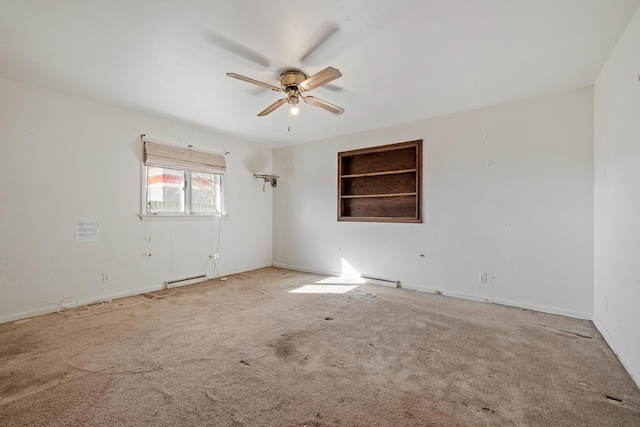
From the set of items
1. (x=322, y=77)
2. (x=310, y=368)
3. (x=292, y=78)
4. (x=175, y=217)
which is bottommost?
(x=310, y=368)

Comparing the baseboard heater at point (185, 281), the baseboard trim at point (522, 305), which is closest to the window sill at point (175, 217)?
the baseboard heater at point (185, 281)

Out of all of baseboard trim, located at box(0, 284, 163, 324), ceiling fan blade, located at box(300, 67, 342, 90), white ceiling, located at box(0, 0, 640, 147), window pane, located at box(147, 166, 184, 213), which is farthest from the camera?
window pane, located at box(147, 166, 184, 213)

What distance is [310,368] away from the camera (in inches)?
78.2

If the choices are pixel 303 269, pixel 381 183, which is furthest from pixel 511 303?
pixel 303 269

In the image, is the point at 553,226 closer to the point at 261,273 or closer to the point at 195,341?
the point at 195,341

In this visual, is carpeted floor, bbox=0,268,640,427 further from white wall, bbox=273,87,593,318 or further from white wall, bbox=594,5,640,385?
white wall, bbox=273,87,593,318

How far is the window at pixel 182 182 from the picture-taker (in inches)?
155

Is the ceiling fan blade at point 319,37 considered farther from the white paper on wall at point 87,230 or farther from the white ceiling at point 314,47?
the white paper on wall at point 87,230

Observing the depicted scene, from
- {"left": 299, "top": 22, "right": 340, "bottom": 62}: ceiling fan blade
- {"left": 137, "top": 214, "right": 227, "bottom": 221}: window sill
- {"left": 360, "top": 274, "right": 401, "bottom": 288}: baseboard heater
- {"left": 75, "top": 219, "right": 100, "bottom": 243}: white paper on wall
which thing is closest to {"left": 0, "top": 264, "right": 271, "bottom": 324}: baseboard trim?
{"left": 75, "top": 219, "right": 100, "bottom": 243}: white paper on wall

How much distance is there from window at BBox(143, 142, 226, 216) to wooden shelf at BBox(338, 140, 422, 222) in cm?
221

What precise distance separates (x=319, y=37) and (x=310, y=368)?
251 cm

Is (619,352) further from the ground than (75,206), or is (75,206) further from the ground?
(75,206)

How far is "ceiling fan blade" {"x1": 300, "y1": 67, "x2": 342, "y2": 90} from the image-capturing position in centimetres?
217

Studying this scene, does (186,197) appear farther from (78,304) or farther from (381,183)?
(381,183)
